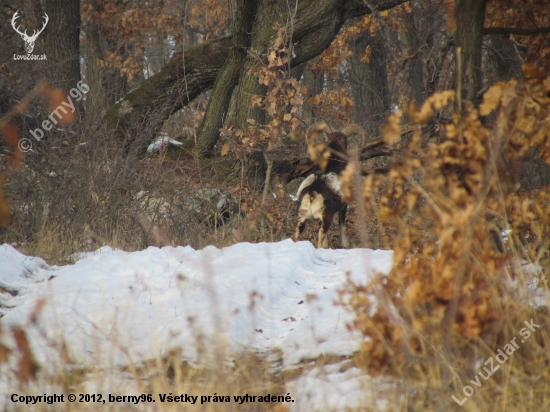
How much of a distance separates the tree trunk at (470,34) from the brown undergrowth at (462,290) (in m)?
0.65

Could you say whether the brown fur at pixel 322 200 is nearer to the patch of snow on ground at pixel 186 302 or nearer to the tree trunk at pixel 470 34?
the patch of snow on ground at pixel 186 302

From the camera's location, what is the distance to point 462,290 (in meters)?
3.53

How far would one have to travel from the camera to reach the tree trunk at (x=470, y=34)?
4.76 meters

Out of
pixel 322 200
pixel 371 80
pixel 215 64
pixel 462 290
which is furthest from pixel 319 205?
pixel 371 80

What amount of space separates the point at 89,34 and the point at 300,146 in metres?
8.88

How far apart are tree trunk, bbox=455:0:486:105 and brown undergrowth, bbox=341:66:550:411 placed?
648 mm

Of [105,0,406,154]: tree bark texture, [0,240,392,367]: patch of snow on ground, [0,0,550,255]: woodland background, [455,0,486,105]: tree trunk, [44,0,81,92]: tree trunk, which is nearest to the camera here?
[0,240,392,367]: patch of snow on ground

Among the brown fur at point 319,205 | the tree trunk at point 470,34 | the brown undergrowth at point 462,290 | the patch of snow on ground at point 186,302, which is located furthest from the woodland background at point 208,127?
the patch of snow on ground at point 186,302

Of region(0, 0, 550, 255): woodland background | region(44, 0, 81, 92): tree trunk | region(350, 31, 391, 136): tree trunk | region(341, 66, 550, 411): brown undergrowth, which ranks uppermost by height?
region(350, 31, 391, 136): tree trunk

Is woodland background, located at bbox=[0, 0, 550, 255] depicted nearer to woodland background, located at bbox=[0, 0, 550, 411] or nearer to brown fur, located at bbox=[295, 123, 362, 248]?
woodland background, located at bbox=[0, 0, 550, 411]

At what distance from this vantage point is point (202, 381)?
3.61 metres

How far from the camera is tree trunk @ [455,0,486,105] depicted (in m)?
4.76

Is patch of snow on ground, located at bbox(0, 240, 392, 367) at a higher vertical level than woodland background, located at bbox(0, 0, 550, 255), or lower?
lower

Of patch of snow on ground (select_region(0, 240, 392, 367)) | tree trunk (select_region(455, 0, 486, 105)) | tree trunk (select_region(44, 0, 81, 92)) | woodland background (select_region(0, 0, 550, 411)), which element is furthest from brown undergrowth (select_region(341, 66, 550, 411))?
tree trunk (select_region(44, 0, 81, 92))
